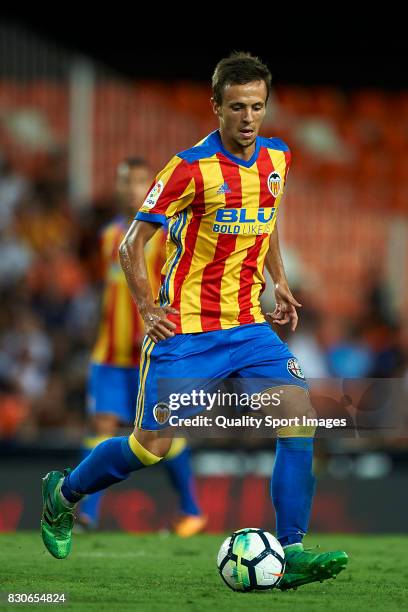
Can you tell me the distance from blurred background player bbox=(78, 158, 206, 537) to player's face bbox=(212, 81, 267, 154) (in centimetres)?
257

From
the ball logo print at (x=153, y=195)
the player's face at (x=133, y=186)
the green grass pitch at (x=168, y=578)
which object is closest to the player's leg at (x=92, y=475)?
the green grass pitch at (x=168, y=578)

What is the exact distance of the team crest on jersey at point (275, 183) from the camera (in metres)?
5.12

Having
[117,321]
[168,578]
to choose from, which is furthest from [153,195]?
[117,321]

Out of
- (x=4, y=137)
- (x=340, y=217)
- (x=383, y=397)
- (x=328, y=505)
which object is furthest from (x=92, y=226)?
(x=383, y=397)

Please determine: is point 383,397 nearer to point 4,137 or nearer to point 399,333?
point 399,333

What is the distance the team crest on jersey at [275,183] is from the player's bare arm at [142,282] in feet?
1.56

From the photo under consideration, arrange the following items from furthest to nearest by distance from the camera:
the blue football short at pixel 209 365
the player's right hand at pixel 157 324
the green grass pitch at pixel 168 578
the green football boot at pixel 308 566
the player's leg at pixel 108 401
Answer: the player's leg at pixel 108 401 → the blue football short at pixel 209 365 → the player's right hand at pixel 157 324 → the green football boot at pixel 308 566 → the green grass pitch at pixel 168 578

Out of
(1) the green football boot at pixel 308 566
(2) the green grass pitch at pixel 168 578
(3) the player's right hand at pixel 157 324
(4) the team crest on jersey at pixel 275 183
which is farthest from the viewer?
(4) the team crest on jersey at pixel 275 183

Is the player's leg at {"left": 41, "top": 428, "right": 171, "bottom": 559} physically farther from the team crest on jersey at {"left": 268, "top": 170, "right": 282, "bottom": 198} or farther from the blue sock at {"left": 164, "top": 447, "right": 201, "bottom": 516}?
the blue sock at {"left": 164, "top": 447, "right": 201, "bottom": 516}

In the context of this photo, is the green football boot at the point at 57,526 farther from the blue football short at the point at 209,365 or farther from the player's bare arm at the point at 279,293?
the player's bare arm at the point at 279,293

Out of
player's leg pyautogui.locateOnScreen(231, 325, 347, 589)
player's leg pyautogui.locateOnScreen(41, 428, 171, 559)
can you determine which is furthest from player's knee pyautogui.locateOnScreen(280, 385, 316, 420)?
player's leg pyautogui.locateOnScreen(41, 428, 171, 559)

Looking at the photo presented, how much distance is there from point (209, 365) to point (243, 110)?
0.95 metres

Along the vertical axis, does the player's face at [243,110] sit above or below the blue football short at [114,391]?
above

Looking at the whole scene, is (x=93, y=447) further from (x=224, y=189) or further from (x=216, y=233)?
(x=224, y=189)
